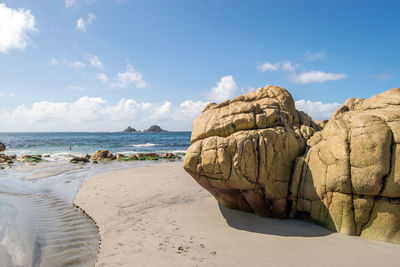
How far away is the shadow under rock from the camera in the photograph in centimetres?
545

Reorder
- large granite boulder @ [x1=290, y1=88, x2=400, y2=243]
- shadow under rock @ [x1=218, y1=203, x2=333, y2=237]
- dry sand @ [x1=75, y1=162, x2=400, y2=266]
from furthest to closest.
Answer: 1. shadow under rock @ [x1=218, y1=203, x2=333, y2=237]
2. large granite boulder @ [x1=290, y1=88, x2=400, y2=243]
3. dry sand @ [x1=75, y1=162, x2=400, y2=266]

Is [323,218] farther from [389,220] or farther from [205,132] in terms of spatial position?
[205,132]

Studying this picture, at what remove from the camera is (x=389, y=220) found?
4.84m

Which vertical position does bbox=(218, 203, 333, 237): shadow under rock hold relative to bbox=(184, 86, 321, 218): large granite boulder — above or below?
below

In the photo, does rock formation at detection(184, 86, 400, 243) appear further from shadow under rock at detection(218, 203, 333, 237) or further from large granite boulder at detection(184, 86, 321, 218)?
shadow under rock at detection(218, 203, 333, 237)

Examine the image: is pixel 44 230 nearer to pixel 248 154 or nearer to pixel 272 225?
pixel 248 154

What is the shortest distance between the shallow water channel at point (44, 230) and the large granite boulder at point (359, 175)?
5358 mm

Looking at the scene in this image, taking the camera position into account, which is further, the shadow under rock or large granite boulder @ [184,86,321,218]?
large granite boulder @ [184,86,321,218]

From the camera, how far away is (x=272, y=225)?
589 centimetres

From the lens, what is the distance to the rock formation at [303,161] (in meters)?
4.91

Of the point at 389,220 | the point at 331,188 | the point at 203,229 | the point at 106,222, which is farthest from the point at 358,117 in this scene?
the point at 106,222

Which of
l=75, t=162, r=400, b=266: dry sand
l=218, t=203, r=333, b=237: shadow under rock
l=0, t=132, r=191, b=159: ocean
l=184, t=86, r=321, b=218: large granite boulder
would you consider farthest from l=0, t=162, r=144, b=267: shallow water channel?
l=0, t=132, r=191, b=159: ocean

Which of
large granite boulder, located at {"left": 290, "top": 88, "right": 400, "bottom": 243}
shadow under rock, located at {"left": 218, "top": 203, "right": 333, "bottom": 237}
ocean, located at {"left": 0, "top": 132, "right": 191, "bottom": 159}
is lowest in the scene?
ocean, located at {"left": 0, "top": 132, "right": 191, "bottom": 159}

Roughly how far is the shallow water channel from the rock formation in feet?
10.5
